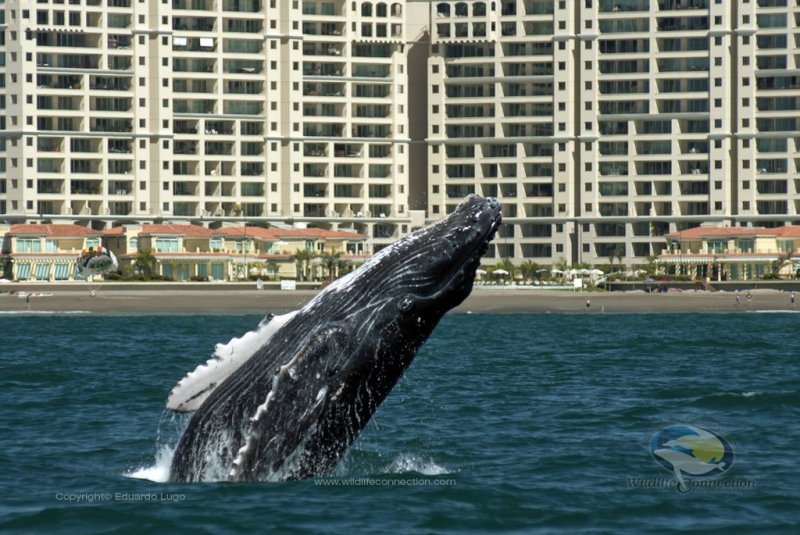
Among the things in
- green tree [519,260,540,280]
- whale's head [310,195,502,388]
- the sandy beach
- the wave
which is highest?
whale's head [310,195,502,388]

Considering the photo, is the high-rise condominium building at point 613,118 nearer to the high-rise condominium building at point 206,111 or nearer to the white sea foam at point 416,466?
the high-rise condominium building at point 206,111

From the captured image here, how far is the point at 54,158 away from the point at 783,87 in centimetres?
7587

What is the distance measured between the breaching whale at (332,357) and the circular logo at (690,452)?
19.1 feet

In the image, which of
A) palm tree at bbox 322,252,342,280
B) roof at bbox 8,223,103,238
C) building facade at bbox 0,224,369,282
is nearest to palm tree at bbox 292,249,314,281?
building facade at bbox 0,224,369,282

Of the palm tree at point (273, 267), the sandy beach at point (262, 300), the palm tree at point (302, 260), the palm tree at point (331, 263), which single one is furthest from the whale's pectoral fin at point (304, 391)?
the palm tree at point (273, 267)

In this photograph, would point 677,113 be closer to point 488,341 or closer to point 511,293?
point 511,293

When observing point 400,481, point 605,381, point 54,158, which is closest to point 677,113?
point 54,158

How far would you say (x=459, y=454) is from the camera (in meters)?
18.8

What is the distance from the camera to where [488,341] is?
58.0 m

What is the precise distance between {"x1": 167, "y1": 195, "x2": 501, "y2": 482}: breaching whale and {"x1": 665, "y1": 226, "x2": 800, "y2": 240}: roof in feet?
432

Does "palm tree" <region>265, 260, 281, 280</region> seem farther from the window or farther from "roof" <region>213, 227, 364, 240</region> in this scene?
the window

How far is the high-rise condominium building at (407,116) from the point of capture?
149m

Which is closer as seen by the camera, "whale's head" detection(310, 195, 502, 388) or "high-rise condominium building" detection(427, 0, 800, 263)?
"whale's head" detection(310, 195, 502, 388)

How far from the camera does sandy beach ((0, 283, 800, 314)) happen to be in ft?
339
